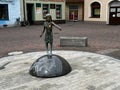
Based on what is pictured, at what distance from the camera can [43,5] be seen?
3058 cm

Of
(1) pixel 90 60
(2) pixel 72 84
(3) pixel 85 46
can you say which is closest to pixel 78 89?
(2) pixel 72 84

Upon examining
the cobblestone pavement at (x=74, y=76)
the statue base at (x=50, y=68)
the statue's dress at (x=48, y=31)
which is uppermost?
the statue's dress at (x=48, y=31)

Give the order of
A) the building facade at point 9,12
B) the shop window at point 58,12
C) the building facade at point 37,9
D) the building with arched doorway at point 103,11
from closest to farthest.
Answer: the building facade at point 9,12
the building facade at point 37,9
the building with arched doorway at point 103,11
the shop window at point 58,12

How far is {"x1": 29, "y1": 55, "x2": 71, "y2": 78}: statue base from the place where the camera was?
7162 mm

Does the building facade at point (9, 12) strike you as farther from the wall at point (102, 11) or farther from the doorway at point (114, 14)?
the doorway at point (114, 14)

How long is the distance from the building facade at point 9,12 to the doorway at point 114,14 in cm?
1103

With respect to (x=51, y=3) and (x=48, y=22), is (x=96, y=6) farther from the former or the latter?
(x=48, y=22)

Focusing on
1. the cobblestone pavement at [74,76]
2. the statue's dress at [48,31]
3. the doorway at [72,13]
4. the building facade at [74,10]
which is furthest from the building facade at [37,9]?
the statue's dress at [48,31]

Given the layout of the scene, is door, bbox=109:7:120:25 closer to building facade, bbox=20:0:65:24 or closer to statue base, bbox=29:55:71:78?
building facade, bbox=20:0:65:24

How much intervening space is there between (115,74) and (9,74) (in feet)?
10.2

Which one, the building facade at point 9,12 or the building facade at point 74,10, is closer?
the building facade at point 9,12

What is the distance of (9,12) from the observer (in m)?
27.7

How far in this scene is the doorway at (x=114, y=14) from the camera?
99.3 ft

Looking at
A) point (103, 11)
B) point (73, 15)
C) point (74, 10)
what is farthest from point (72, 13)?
point (103, 11)
